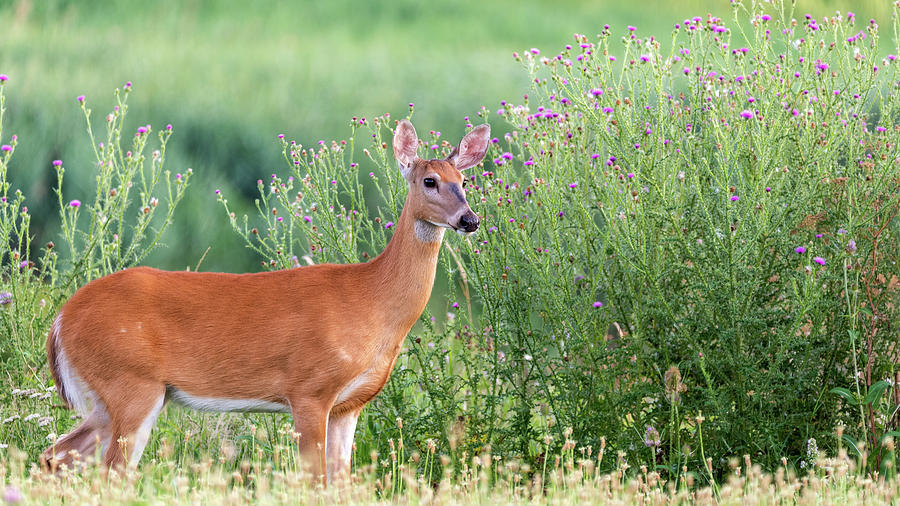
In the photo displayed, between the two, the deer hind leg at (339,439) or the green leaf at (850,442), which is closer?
the deer hind leg at (339,439)

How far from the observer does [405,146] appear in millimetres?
5090

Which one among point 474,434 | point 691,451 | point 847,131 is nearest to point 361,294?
point 474,434

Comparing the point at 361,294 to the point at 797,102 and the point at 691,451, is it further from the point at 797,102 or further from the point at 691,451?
the point at 797,102

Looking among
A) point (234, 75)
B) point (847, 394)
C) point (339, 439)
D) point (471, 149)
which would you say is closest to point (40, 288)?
point (339, 439)

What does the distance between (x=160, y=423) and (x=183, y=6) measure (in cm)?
793

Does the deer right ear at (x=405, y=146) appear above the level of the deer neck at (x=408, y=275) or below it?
above

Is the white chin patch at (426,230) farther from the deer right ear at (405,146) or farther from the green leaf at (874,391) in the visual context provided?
the green leaf at (874,391)

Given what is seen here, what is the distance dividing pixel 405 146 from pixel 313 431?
130 cm

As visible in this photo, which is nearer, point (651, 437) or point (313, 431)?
point (313, 431)

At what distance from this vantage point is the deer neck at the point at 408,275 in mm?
4930

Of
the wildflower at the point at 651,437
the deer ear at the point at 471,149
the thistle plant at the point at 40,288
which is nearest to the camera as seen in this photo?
the deer ear at the point at 471,149

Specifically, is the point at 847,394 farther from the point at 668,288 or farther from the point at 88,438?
the point at 88,438

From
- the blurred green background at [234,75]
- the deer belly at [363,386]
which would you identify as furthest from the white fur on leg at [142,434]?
the blurred green background at [234,75]

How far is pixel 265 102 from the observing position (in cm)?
1084
